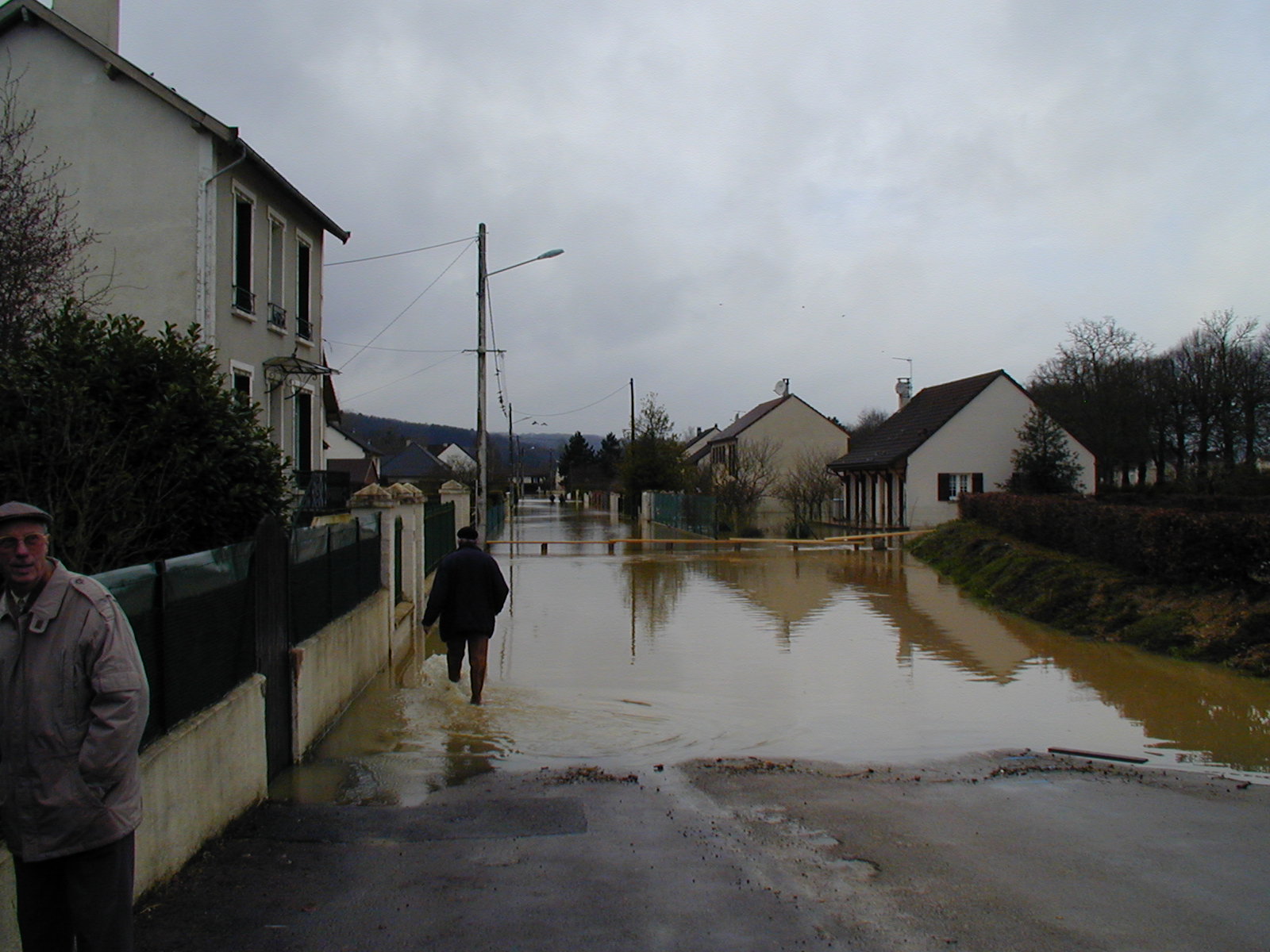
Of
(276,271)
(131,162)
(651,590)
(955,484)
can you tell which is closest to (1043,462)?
(955,484)

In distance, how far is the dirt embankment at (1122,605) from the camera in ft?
42.6

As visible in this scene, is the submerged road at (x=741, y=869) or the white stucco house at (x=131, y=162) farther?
the white stucco house at (x=131, y=162)

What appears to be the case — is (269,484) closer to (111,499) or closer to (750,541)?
(111,499)

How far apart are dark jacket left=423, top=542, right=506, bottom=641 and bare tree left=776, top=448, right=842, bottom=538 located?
32994 millimetres

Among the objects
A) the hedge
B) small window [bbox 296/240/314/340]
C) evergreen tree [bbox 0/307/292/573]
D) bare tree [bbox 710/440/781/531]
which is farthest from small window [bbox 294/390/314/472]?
bare tree [bbox 710/440/781/531]

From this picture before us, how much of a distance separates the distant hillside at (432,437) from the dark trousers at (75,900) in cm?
7910

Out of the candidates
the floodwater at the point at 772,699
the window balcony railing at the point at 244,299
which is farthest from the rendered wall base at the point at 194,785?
the window balcony railing at the point at 244,299

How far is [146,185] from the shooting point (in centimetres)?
1678

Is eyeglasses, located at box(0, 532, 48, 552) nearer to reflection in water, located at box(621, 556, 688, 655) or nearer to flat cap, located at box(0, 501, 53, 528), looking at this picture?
flat cap, located at box(0, 501, 53, 528)

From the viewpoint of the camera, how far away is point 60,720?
3.39 metres

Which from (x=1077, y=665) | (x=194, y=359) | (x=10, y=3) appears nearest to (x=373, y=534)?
(x=194, y=359)

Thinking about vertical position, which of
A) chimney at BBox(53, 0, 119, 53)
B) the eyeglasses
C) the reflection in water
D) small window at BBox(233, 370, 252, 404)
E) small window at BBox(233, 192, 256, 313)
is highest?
chimney at BBox(53, 0, 119, 53)

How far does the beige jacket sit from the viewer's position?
3369mm

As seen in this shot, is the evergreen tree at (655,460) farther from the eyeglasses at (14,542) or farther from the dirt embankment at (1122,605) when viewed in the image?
the eyeglasses at (14,542)
